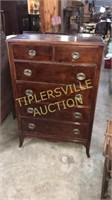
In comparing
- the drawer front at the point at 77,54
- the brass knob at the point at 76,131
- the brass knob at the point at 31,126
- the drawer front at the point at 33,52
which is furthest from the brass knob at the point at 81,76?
the brass knob at the point at 31,126

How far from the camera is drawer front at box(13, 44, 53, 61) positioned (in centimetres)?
133

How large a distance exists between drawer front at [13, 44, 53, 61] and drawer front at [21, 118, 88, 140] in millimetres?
597

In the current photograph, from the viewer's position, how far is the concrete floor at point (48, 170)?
1478 millimetres

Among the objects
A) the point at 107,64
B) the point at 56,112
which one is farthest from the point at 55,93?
the point at 107,64

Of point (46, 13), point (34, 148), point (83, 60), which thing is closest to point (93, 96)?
point (83, 60)

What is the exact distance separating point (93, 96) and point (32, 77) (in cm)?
50

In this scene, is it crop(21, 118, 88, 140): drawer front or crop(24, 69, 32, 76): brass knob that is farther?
crop(21, 118, 88, 140): drawer front

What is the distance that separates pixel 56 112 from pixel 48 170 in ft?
1.71

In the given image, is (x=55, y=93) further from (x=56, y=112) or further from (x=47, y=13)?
(x=47, y=13)

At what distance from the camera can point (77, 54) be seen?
1.31 meters

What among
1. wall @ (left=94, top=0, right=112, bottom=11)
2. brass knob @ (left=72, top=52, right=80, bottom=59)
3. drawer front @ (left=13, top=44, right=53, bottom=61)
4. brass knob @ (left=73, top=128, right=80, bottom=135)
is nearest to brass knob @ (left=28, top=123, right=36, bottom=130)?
brass knob @ (left=73, top=128, right=80, bottom=135)

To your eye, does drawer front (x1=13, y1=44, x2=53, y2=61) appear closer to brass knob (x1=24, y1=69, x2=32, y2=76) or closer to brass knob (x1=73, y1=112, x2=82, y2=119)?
brass knob (x1=24, y1=69, x2=32, y2=76)

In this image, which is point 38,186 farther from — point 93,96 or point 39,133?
point 93,96

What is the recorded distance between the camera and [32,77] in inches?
58.4
